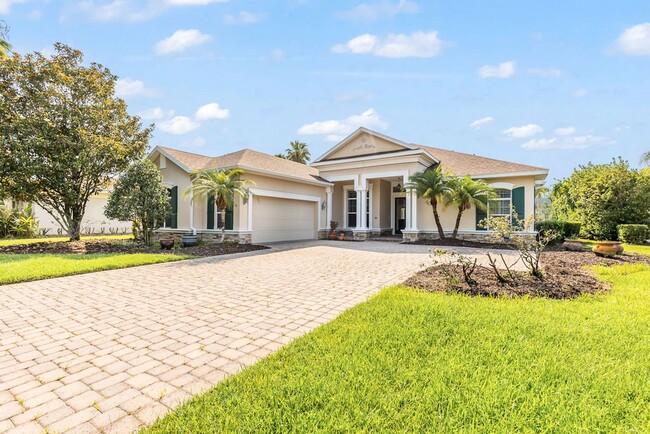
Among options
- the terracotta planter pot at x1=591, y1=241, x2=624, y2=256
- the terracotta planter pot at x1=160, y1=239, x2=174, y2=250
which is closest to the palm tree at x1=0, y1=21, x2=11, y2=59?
the terracotta planter pot at x1=160, y1=239, x2=174, y2=250

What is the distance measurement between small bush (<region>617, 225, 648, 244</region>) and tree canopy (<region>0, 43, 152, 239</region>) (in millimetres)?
25609

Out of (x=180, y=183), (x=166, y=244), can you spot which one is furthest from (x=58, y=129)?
(x=166, y=244)

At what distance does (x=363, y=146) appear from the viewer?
1795 cm

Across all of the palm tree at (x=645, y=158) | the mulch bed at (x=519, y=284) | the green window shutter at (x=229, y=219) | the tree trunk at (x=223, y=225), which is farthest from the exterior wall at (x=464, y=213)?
the palm tree at (x=645, y=158)

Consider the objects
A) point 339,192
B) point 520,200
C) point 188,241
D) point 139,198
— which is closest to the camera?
point 139,198

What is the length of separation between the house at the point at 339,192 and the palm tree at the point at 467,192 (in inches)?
50.2

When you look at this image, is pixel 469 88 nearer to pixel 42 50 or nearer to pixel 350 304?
pixel 350 304

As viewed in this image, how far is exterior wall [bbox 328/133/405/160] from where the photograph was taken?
17.1 meters

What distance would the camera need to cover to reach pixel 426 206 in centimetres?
1662

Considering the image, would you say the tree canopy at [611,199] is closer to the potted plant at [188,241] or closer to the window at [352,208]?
the window at [352,208]

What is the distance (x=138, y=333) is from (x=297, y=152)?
138 ft

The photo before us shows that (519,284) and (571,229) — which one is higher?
(571,229)

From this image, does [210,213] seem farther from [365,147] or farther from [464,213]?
[464,213]

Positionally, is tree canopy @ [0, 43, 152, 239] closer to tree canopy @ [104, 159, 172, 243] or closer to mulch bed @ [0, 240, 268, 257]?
tree canopy @ [104, 159, 172, 243]
